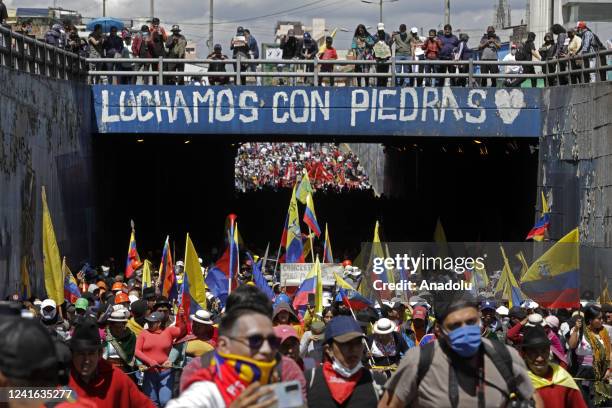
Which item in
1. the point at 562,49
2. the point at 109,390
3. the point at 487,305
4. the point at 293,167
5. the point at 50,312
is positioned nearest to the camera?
the point at 109,390

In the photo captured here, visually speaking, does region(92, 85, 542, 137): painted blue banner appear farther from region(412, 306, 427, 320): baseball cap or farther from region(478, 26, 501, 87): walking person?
region(412, 306, 427, 320): baseball cap

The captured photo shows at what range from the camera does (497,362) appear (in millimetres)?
6414

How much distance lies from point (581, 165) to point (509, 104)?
14.4 feet

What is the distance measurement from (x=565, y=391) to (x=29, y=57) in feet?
59.6

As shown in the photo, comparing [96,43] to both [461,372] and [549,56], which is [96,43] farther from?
[461,372]

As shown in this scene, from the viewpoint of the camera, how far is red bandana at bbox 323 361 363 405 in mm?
7395

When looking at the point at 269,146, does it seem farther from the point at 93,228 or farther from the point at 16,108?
the point at 16,108

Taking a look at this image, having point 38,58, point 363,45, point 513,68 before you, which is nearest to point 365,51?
point 363,45

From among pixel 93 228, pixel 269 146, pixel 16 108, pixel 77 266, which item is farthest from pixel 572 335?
pixel 269 146

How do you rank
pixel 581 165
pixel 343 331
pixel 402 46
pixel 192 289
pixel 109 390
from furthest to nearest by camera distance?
pixel 402 46 → pixel 581 165 → pixel 192 289 → pixel 109 390 → pixel 343 331

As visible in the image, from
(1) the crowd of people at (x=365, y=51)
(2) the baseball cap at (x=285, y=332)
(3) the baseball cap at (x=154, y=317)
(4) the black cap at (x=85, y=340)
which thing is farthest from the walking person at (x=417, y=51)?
(4) the black cap at (x=85, y=340)

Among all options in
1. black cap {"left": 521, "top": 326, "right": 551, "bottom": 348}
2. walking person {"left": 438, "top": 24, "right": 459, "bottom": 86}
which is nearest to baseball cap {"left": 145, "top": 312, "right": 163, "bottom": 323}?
black cap {"left": 521, "top": 326, "right": 551, "bottom": 348}

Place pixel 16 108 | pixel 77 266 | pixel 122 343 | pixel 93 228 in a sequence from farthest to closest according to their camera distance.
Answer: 1. pixel 93 228
2. pixel 77 266
3. pixel 16 108
4. pixel 122 343

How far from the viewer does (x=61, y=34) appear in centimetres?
2952
